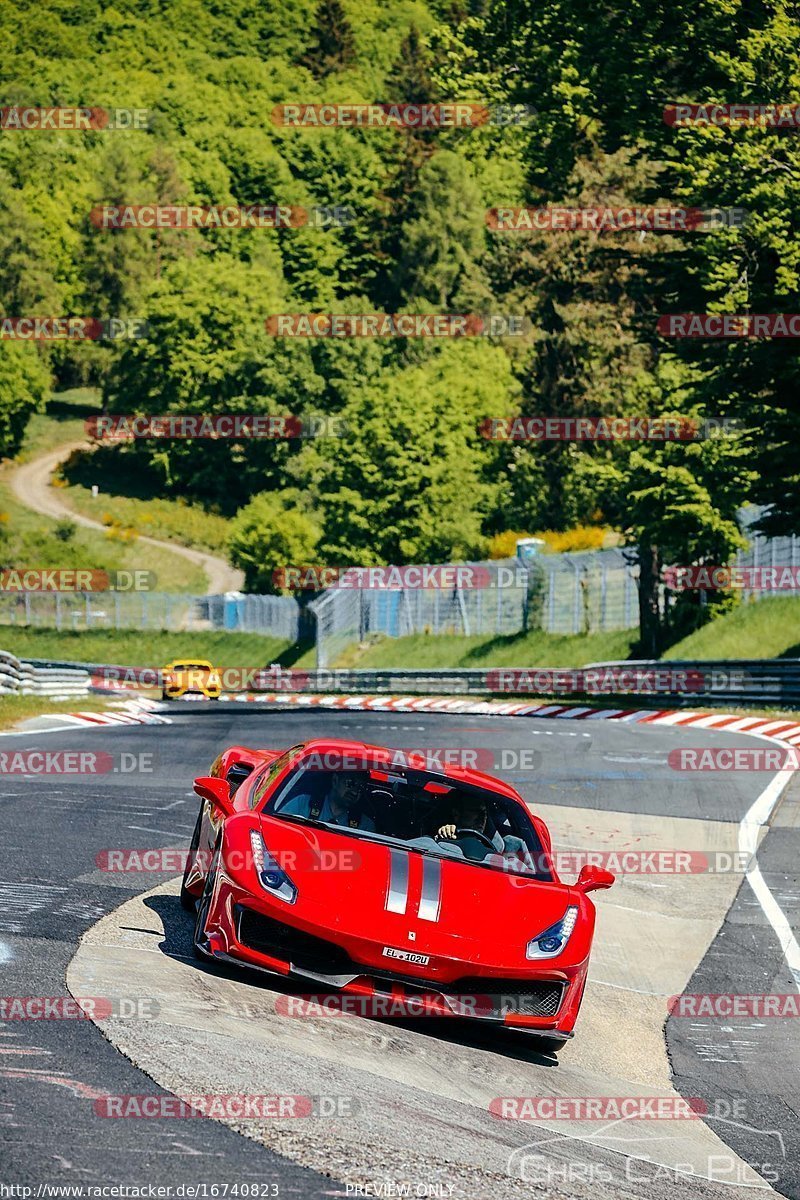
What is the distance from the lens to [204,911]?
7.95m

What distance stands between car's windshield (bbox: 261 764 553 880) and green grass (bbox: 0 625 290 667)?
184ft

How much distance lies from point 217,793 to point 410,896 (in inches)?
61.1

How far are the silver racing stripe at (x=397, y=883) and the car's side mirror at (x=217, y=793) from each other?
1038 millimetres

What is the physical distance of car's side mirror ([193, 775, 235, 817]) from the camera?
8641mm

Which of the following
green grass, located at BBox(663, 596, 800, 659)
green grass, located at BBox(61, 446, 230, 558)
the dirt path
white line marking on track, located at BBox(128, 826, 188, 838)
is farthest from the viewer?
green grass, located at BBox(61, 446, 230, 558)

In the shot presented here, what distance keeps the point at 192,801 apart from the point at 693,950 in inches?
228

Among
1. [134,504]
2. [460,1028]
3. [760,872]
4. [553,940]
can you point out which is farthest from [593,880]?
[134,504]

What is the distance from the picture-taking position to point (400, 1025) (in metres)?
7.66

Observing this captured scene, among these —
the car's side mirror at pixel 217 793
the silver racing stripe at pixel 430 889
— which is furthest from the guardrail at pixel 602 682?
the silver racing stripe at pixel 430 889

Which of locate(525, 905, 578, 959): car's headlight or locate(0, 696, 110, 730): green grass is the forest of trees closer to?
locate(0, 696, 110, 730): green grass

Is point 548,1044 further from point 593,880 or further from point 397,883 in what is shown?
point 397,883

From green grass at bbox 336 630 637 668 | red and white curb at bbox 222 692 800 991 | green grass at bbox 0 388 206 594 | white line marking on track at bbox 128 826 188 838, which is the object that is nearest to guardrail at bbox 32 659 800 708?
red and white curb at bbox 222 692 800 991

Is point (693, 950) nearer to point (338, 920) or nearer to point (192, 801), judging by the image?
point (338, 920)

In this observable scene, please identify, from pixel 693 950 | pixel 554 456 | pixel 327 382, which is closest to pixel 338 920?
pixel 693 950
